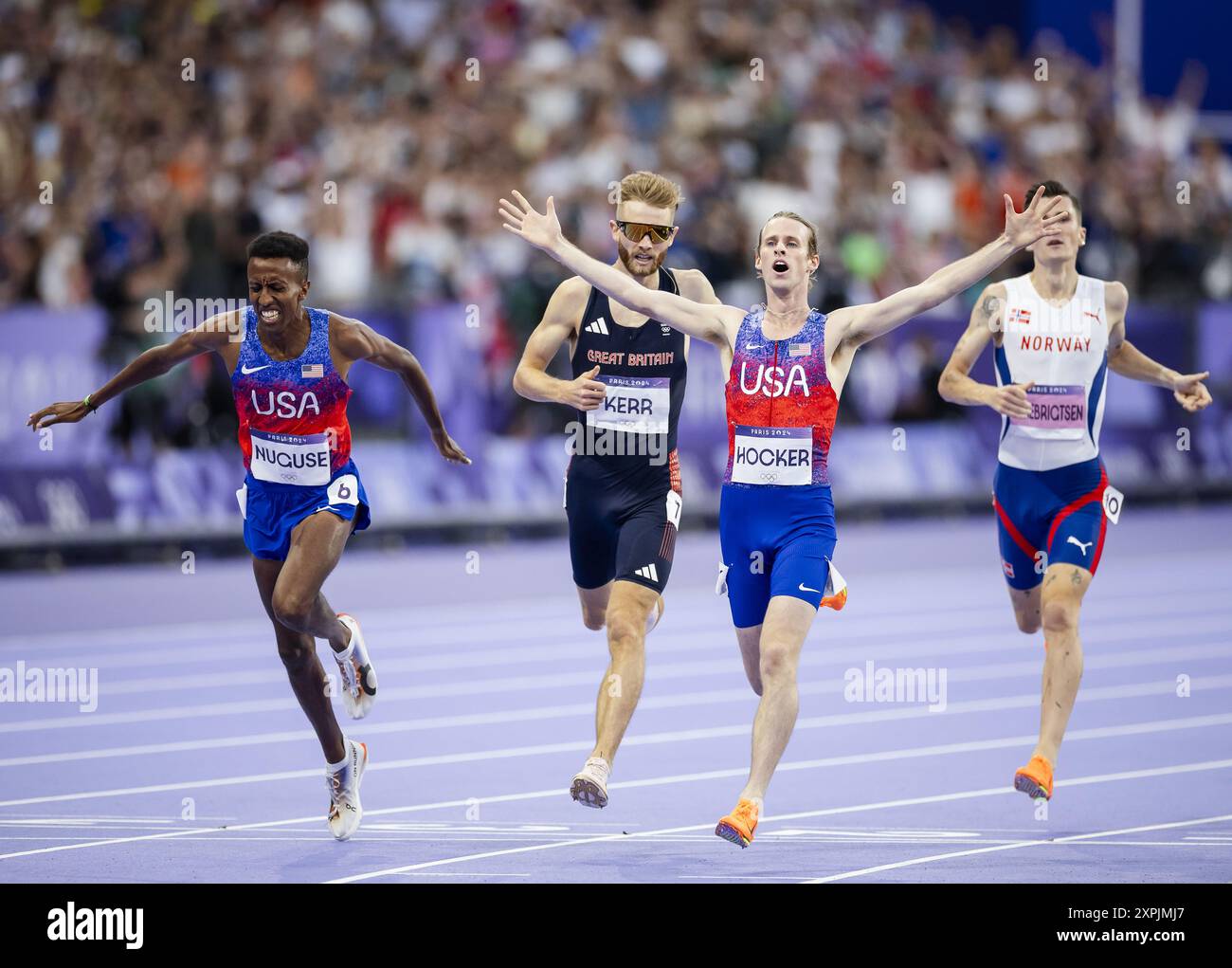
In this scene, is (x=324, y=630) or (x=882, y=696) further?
(x=882, y=696)

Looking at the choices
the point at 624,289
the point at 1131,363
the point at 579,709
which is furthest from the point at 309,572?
the point at 1131,363

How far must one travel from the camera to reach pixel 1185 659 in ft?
44.6

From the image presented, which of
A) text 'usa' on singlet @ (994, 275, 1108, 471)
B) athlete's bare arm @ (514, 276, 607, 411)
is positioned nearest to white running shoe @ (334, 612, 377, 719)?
athlete's bare arm @ (514, 276, 607, 411)

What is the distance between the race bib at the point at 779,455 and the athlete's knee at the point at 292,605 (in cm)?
190

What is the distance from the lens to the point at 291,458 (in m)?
8.48

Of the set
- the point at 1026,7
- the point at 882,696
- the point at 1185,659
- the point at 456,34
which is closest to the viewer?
the point at 882,696

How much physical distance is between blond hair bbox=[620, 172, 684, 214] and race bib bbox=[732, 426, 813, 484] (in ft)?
4.12

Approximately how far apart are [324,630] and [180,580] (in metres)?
8.18

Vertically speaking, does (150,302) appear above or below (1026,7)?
below

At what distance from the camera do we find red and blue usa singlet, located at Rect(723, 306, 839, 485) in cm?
813

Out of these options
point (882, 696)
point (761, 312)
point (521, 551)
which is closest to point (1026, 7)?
point (521, 551)
